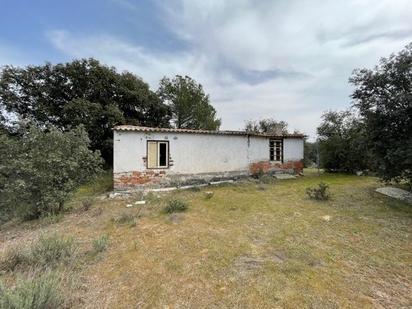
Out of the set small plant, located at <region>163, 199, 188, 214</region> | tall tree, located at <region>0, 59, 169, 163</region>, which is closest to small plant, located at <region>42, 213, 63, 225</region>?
small plant, located at <region>163, 199, 188, 214</region>

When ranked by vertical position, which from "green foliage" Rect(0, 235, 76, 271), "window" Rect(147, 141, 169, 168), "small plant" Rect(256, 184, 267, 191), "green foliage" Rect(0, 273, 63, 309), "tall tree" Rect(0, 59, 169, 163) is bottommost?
"green foliage" Rect(0, 235, 76, 271)

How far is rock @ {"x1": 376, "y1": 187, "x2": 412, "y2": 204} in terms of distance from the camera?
320 inches

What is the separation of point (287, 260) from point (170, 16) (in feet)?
32.4

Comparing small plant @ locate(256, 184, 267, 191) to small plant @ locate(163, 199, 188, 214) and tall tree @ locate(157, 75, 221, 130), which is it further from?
tall tree @ locate(157, 75, 221, 130)

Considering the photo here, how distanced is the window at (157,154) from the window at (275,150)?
21.8 ft

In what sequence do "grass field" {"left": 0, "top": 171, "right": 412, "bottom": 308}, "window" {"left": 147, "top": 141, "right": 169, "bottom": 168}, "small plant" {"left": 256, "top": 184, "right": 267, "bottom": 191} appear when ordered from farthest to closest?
"window" {"left": 147, "top": 141, "right": 169, "bottom": 168} < "small plant" {"left": 256, "top": 184, "right": 267, "bottom": 191} < "grass field" {"left": 0, "top": 171, "right": 412, "bottom": 308}

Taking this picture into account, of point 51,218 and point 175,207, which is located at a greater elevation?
point 175,207

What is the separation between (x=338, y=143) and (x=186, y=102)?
12848 mm

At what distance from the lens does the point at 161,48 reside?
1255 cm

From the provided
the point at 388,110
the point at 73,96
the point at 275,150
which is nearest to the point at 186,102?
the point at 73,96

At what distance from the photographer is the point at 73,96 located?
1891cm

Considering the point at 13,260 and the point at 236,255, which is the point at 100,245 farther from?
the point at 236,255

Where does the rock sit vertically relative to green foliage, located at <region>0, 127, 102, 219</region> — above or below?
below

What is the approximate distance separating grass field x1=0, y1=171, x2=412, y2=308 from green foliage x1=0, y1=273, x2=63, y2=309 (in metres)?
0.23
